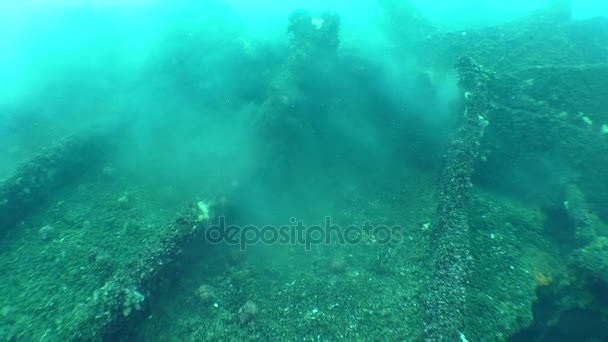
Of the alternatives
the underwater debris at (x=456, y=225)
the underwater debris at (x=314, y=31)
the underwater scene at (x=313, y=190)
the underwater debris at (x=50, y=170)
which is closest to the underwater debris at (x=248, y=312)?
the underwater scene at (x=313, y=190)

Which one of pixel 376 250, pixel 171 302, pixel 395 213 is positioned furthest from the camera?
pixel 395 213

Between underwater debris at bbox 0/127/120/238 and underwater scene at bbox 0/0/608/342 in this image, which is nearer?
underwater scene at bbox 0/0/608/342

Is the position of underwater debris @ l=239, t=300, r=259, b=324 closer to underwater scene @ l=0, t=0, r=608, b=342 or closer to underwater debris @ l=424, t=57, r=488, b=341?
underwater scene @ l=0, t=0, r=608, b=342

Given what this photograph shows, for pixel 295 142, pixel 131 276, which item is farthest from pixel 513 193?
pixel 131 276

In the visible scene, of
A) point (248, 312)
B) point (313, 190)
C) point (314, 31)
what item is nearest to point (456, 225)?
point (313, 190)

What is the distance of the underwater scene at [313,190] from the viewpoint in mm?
6941

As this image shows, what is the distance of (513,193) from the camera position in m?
9.95

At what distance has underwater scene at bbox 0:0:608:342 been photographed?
6.94 meters

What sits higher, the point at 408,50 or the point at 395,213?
the point at 408,50

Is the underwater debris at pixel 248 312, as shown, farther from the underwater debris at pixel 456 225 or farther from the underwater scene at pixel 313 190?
the underwater debris at pixel 456 225

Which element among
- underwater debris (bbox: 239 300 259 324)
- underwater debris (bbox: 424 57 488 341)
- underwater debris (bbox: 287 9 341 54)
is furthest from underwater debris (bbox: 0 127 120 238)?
underwater debris (bbox: 424 57 488 341)

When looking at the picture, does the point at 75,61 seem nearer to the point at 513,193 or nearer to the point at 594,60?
the point at 513,193

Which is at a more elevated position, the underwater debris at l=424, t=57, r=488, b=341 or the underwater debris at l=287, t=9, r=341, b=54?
the underwater debris at l=287, t=9, r=341, b=54

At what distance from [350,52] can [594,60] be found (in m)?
12.8
